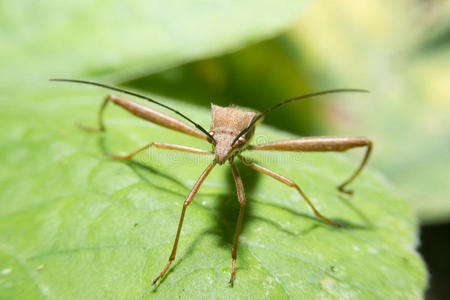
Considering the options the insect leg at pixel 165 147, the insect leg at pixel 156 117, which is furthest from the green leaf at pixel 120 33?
the insect leg at pixel 165 147

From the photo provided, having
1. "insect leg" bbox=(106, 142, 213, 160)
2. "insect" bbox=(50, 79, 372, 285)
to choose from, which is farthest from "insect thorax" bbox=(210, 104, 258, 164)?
"insect leg" bbox=(106, 142, 213, 160)

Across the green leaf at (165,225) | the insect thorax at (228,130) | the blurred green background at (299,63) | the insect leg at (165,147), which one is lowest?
the green leaf at (165,225)

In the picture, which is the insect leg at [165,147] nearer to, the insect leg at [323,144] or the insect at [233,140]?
the insect at [233,140]

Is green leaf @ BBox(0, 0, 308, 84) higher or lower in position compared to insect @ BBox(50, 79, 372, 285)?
higher

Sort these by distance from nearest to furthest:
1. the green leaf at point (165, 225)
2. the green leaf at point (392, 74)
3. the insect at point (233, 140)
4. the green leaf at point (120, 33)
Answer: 1. the green leaf at point (165, 225)
2. the insect at point (233, 140)
3. the green leaf at point (120, 33)
4. the green leaf at point (392, 74)

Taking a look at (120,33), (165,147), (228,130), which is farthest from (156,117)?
(120,33)

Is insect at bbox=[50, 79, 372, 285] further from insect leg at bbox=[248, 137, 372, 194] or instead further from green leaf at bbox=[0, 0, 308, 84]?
green leaf at bbox=[0, 0, 308, 84]

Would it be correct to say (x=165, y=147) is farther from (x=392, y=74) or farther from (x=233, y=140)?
(x=392, y=74)
